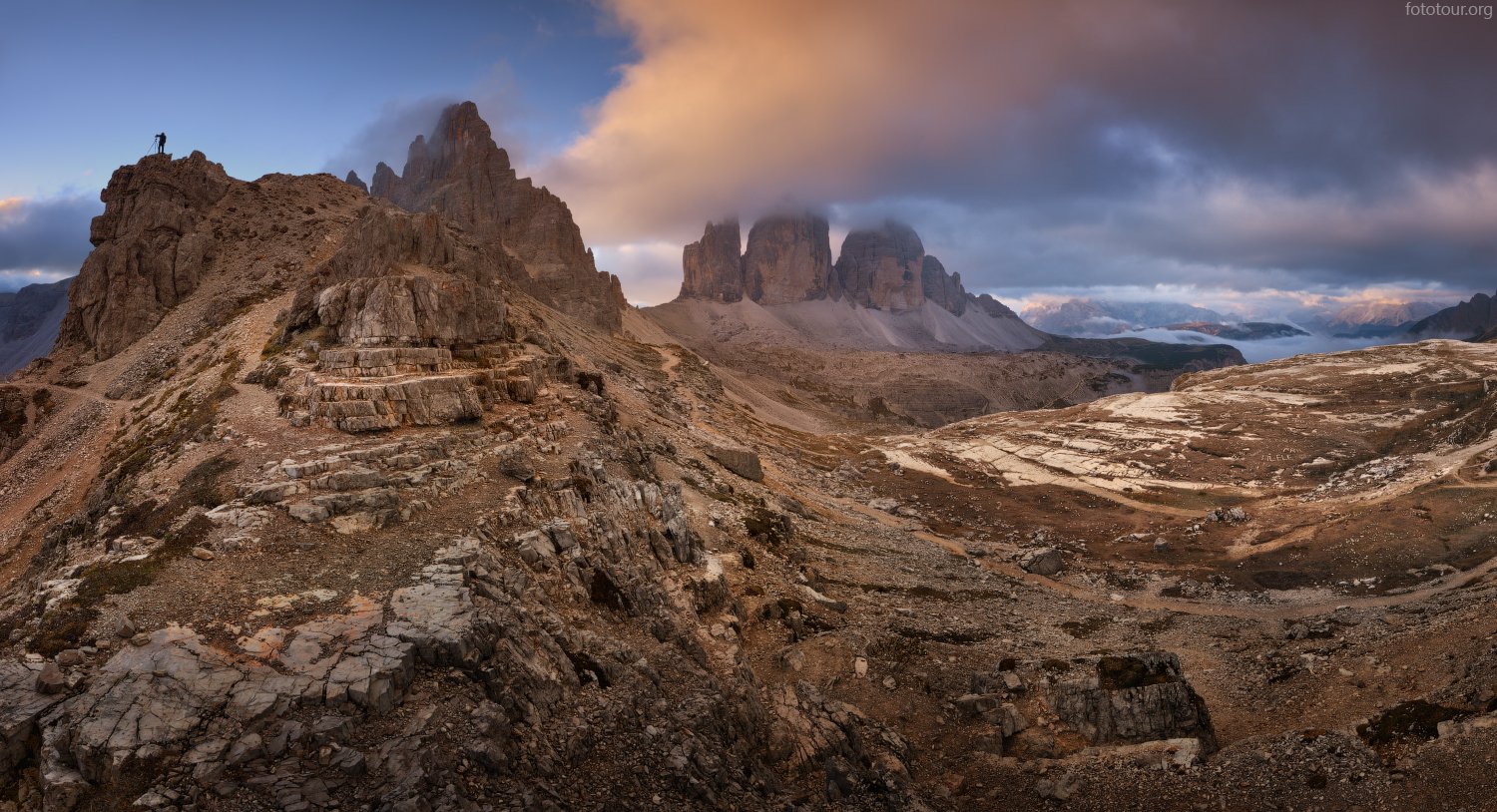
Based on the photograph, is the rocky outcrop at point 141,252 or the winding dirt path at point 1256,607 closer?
the winding dirt path at point 1256,607

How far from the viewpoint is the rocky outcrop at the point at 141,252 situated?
259 ft

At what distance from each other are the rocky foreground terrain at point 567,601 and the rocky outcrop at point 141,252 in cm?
48

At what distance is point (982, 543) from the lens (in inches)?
2977

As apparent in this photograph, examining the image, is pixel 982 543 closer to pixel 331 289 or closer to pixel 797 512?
pixel 797 512

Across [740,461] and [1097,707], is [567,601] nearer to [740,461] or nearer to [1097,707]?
[1097,707]

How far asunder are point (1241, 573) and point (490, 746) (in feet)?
228

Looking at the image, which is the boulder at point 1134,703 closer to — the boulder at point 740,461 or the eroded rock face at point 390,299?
the boulder at point 740,461

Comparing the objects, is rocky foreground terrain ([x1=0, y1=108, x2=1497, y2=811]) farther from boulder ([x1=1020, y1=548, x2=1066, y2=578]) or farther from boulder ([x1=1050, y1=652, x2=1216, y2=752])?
boulder ([x1=1020, y1=548, x2=1066, y2=578])

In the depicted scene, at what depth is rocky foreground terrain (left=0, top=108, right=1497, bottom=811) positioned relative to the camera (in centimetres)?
1850

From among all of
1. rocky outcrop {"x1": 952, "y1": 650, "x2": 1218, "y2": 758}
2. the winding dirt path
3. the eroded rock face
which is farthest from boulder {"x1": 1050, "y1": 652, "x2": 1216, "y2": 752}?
the eroded rock face

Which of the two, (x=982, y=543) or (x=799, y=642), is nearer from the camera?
(x=799, y=642)

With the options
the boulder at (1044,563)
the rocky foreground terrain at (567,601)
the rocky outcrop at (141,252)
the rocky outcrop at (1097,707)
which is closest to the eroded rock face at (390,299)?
the rocky foreground terrain at (567,601)

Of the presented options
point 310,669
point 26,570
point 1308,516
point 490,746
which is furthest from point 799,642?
point 1308,516

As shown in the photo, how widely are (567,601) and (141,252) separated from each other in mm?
89213
